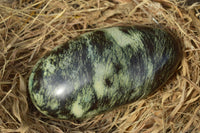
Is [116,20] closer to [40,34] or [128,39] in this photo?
[128,39]

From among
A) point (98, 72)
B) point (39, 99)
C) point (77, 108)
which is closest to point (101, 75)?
point (98, 72)

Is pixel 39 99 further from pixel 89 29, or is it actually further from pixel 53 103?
pixel 89 29

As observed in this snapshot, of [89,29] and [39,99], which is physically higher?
[89,29]

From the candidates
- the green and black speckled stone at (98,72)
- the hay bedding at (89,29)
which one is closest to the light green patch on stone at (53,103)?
the green and black speckled stone at (98,72)

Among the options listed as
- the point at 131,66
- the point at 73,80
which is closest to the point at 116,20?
the point at 131,66

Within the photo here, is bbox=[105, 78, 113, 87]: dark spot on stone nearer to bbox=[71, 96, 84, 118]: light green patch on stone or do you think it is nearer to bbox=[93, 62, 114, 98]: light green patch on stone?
bbox=[93, 62, 114, 98]: light green patch on stone
